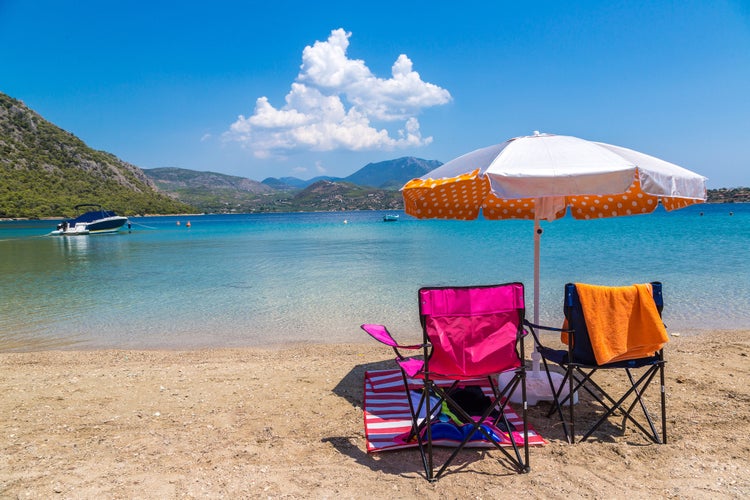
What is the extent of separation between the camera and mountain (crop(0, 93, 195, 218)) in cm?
8069

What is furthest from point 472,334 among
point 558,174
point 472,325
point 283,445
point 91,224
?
point 91,224

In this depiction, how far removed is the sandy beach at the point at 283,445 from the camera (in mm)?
3041

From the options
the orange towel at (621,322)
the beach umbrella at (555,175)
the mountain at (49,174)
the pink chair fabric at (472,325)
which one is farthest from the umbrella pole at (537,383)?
the mountain at (49,174)

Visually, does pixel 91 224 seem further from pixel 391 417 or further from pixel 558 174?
pixel 558 174

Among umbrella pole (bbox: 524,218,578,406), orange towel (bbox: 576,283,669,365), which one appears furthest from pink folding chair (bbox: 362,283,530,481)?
umbrella pole (bbox: 524,218,578,406)

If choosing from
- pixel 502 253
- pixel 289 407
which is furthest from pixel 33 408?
pixel 502 253

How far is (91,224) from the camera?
4975cm

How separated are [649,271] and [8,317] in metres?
17.9

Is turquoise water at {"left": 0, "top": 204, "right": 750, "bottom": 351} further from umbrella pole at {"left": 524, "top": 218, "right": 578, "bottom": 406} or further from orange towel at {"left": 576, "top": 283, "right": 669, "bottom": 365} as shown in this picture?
orange towel at {"left": 576, "top": 283, "right": 669, "bottom": 365}

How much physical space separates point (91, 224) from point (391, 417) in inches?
2169

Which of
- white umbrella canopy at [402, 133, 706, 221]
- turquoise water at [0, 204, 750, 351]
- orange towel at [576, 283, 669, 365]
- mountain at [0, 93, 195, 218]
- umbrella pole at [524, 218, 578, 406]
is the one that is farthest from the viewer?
mountain at [0, 93, 195, 218]

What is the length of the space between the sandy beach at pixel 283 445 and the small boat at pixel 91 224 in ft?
161

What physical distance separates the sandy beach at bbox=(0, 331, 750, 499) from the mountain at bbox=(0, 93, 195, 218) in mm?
89481

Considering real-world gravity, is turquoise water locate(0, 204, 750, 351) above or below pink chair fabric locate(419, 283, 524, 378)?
below
